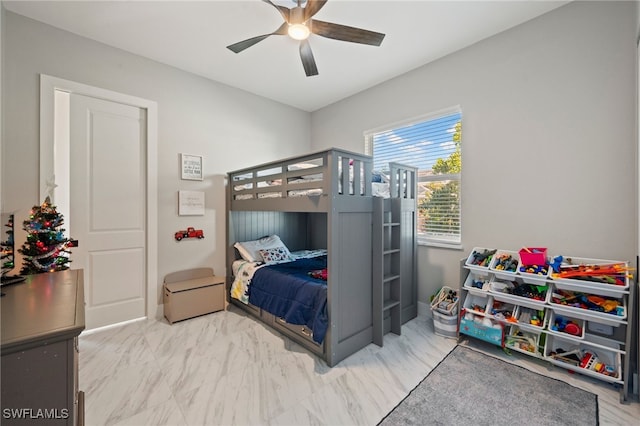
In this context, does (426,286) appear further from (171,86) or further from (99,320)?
(171,86)

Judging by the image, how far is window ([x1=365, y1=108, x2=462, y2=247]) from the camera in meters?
2.88

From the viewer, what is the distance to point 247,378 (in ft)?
6.28

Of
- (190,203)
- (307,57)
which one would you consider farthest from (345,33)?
(190,203)

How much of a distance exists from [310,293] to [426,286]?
1523 mm

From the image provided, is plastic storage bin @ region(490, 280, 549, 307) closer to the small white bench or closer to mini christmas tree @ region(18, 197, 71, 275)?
the small white bench

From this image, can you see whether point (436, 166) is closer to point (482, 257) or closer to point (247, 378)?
point (482, 257)

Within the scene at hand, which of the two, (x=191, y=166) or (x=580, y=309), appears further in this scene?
→ (x=191, y=166)

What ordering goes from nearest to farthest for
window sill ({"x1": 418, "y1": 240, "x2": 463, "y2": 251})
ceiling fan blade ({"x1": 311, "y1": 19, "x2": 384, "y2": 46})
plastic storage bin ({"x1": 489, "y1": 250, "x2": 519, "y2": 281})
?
ceiling fan blade ({"x1": 311, "y1": 19, "x2": 384, "y2": 46}) → plastic storage bin ({"x1": 489, "y1": 250, "x2": 519, "y2": 281}) → window sill ({"x1": 418, "y1": 240, "x2": 463, "y2": 251})

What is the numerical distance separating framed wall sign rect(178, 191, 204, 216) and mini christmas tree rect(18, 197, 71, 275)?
1201 millimetres

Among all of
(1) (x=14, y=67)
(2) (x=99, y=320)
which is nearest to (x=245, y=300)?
(2) (x=99, y=320)

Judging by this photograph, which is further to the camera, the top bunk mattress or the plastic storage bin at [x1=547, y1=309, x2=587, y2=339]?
the top bunk mattress

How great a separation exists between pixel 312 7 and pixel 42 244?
96.6 inches

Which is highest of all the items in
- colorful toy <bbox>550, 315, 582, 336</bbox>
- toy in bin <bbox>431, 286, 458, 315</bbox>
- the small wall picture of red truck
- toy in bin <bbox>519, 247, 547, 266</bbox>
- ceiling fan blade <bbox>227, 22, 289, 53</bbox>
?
ceiling fan blade <bbox>227, 22, 289, 53</bbox>

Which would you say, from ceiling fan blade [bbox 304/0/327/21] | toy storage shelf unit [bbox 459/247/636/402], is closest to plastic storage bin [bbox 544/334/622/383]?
toy storage shelf unit [bbox 459/247/636/402]
